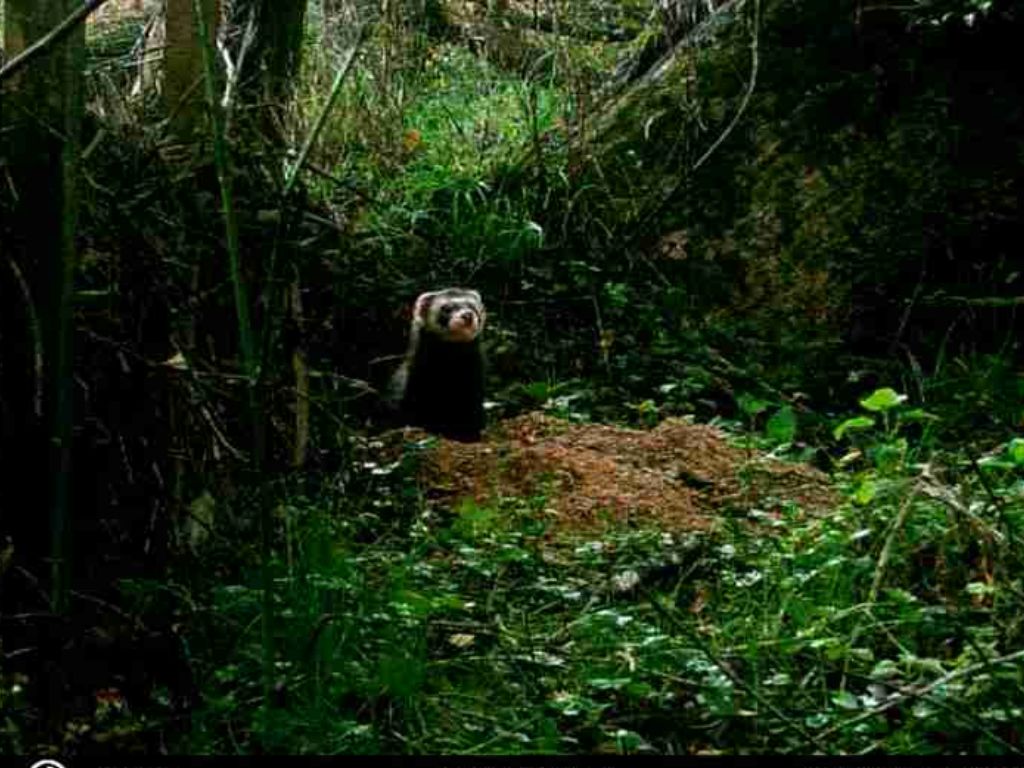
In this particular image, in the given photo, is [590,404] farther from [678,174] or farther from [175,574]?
[175,574]

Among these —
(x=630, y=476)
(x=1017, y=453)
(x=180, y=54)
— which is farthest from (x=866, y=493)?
(x=180, y=54)

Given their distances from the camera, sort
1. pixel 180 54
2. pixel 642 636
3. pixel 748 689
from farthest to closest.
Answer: pixel 180 54
pixel 642 636
pixel 748 689

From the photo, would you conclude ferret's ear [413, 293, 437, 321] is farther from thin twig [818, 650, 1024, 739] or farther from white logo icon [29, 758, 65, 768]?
white logo icon [29, 758, 65, 768]

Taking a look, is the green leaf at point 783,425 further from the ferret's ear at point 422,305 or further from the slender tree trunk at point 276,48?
the slender tree trunk at point 276,48

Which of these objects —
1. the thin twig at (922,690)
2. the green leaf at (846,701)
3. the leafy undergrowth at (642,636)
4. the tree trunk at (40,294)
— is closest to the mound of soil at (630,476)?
the leafy undergrowth at (642,636)

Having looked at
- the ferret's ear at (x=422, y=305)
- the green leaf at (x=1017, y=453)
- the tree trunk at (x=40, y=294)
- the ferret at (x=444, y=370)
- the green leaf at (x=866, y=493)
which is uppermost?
the tree trunk at (x=40, y=294)

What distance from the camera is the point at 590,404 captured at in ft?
20.9

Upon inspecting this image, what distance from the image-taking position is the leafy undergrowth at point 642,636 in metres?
3.11

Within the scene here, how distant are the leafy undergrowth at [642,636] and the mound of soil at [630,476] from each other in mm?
414

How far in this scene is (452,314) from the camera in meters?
6.36

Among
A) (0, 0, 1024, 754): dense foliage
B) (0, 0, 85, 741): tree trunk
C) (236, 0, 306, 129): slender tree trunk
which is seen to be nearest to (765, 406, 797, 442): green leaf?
(0, 0, 1024, 754): dense foliage

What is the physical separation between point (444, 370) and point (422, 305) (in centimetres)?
33

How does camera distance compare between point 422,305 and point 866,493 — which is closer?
point 866,493

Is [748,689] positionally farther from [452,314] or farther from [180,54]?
[452,314]
